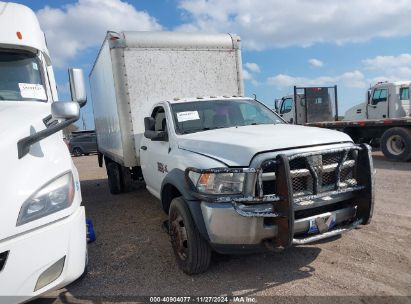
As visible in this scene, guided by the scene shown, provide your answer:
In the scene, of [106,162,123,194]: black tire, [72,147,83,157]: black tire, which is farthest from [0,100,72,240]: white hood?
[72,147,83,157]: black tire

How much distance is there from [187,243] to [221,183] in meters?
0.83

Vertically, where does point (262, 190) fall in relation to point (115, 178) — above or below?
above

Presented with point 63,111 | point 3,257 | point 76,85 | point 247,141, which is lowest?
point 3,257

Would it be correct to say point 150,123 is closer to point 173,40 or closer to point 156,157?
point 156,157

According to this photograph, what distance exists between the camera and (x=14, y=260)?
2328 millimetres

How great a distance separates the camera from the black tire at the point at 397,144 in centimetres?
1106

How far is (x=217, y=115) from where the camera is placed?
4.78 m

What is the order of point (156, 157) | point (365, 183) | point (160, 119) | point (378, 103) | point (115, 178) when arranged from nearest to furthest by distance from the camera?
1. point (365, 183)
2. point (156, 157)
3. point (160, 119)
4. point (115, 178)
5. point (378, 103)

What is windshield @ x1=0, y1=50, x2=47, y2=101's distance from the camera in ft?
12.7

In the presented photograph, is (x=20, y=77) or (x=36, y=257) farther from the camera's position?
(x=20, y=77)

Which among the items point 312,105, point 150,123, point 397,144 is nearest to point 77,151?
point 312,105

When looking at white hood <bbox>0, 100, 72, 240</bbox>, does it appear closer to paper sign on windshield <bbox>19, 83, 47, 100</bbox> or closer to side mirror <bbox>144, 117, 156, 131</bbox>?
paper sign on windshield <bbox>19, 83, 47, 100</bbox>

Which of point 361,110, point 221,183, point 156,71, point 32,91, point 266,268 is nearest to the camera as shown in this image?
point 221,183

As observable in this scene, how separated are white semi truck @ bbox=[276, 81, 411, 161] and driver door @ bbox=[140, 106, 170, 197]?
9361 mm
